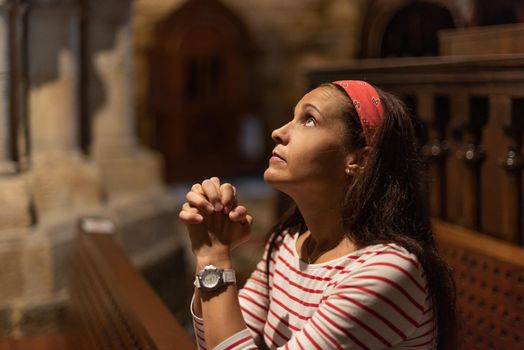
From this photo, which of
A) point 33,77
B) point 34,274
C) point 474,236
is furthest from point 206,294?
point 33,77

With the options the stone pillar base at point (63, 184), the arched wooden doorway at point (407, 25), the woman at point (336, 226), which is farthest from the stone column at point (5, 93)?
the arched wooden doorway at point (407, 25)

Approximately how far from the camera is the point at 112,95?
4277mm

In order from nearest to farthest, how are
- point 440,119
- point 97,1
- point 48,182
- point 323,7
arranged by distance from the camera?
point 440,119 < point 48,182 < point 97,1 < point 323,7

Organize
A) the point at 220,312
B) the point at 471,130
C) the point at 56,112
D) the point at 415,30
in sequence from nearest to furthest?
the point at 220,312 → the point at 471,130 → the point at 56,112 → the point at 415,30

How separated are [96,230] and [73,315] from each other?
415mm

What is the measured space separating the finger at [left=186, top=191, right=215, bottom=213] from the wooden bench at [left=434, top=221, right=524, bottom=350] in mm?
926

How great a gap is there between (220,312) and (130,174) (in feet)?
9.81

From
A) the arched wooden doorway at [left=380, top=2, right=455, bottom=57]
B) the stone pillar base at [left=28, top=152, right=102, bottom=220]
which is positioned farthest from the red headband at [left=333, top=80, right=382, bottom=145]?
the arched wooden doorway at [left=380, top=2, right=455, bottom=57]

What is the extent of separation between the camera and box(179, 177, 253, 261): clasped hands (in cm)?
151

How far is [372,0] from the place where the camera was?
649 cm

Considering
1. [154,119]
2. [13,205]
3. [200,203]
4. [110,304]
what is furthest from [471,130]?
[154,119]

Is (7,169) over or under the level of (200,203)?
under

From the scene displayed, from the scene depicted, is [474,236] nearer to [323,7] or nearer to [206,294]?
[206,294]

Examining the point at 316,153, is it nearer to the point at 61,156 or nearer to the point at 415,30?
the point at 61,156
